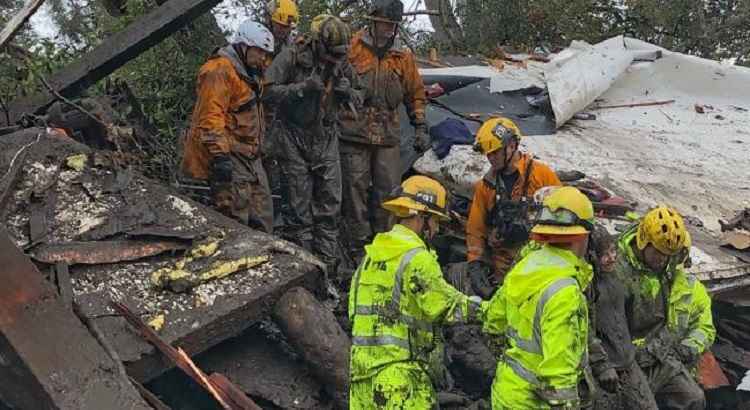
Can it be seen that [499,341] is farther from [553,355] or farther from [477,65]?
[477,65]

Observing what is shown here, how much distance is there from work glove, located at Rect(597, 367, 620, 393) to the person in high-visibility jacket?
739 mm

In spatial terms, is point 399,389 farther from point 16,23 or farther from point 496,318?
point 16,23

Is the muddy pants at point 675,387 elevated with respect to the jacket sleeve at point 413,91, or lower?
lower

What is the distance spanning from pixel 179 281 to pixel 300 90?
184 cm

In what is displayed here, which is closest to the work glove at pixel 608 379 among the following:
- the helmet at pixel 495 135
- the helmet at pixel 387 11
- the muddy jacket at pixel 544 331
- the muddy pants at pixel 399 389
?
the muddy jacket at pixel 544 331

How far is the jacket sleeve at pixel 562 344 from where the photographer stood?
3.17 m

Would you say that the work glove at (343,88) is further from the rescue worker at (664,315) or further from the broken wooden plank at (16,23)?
the broken wooden plank at (16,23)

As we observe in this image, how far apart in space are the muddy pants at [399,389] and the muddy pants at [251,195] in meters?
2.44

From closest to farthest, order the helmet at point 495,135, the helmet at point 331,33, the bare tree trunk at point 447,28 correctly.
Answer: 1. the helmet at point 495,135
2. the helmet at point 331,33
3. the bare tree trunk at point 447,28

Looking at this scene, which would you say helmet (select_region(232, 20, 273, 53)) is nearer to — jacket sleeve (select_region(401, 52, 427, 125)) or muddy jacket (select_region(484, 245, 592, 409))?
jacket sleeve (select_region(401, 52, 427, 125))

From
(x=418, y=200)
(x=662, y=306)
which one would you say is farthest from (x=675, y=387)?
(x=418, y=200)

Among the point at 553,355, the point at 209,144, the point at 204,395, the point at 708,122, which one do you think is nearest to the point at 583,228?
the point at 553,355

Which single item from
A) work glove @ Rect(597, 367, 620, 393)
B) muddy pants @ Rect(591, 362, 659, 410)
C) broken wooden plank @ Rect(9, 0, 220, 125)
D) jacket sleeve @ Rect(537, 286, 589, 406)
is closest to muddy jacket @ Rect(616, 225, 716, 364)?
muddy pants @ Rect(591, 362, 659, 410)

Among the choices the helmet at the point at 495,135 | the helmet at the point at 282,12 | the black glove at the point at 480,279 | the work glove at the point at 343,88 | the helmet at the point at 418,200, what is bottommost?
the black glove at the point at 480,279
